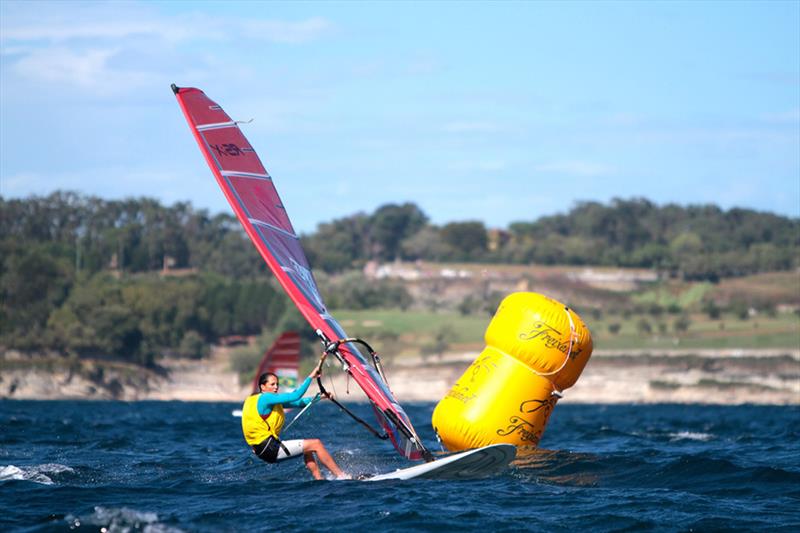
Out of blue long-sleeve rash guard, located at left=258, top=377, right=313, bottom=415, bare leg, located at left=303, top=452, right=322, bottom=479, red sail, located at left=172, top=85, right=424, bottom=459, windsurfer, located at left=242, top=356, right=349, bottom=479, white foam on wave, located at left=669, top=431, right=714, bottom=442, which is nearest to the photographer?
blue long-sleeve rash guard, located at left=258, top=377, right=313, bottom=415

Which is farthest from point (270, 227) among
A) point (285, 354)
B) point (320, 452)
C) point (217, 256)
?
point (217, 256)

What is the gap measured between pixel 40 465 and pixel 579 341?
7299 millimetres

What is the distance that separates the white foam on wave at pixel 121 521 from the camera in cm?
1084

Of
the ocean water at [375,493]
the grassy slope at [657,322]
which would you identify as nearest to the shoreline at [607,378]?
the grassy slope at [657,322]

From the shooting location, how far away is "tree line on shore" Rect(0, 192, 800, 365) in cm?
8444

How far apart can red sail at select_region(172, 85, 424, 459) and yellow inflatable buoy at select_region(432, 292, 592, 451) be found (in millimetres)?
663

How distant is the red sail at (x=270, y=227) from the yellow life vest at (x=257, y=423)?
4.40 feet

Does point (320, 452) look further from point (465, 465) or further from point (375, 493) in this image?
point (465, 465)

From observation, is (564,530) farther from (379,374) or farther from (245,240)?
(245,240)

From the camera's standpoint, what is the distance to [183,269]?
374 feet

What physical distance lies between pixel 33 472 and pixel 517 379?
6.23 meters

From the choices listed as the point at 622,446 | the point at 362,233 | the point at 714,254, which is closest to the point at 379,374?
the point at 622,446

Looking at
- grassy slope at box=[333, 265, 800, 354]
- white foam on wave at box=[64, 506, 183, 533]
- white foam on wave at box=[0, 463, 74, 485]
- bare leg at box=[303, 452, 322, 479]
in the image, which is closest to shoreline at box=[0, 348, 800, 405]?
grassy slope at box=[333, 265, 800, 354]

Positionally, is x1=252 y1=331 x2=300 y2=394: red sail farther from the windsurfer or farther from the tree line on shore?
the tree line on shore
